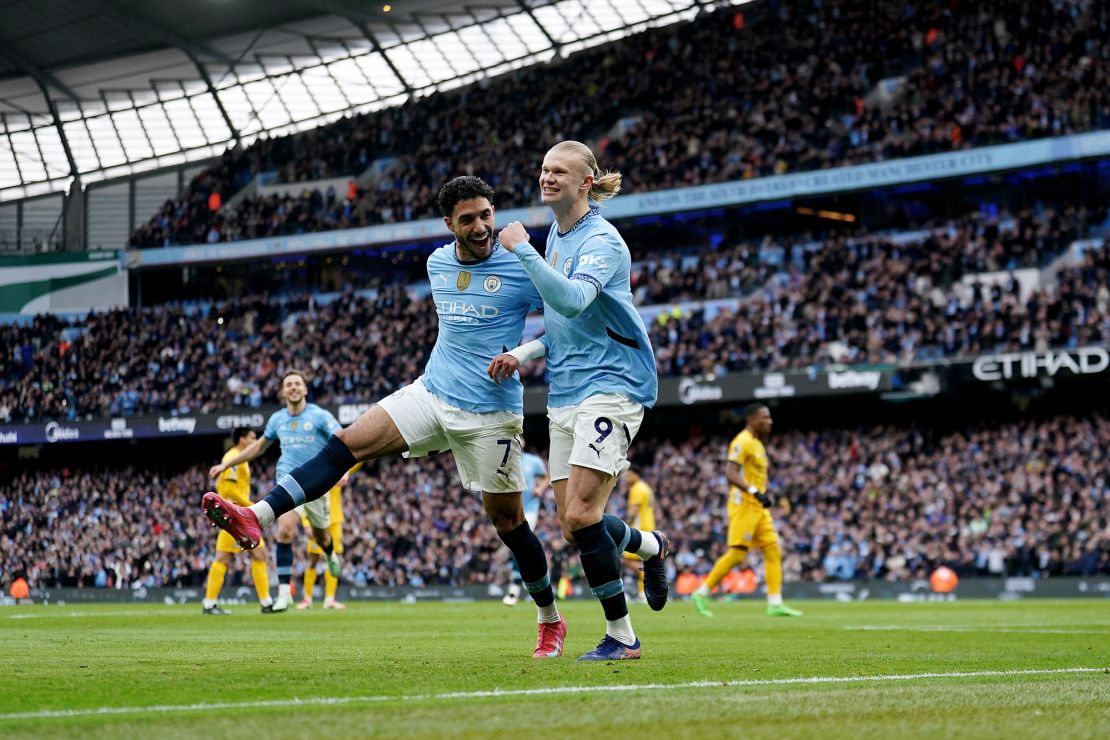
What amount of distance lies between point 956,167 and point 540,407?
42.1 feet

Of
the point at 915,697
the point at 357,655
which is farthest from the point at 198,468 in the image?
the point at 915,697

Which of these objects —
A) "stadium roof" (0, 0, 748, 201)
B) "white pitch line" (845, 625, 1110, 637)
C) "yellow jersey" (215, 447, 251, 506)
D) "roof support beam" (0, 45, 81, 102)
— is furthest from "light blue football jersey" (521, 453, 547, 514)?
"roof support beam" (0, 45, 81, 102)

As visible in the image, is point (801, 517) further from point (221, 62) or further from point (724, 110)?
point (221, 62)

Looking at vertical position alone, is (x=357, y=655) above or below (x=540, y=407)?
below

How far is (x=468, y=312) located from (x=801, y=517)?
2515cm

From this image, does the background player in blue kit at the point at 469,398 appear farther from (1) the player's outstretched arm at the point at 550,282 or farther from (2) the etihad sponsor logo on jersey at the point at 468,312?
→ (1) the player's outstretched arm at the point at 550,282

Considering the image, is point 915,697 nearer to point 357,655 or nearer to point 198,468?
point 357,655

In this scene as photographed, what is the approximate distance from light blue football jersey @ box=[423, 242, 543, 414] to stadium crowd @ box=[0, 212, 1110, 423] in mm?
25801

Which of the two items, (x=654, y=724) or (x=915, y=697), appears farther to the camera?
(x=915, y=697)

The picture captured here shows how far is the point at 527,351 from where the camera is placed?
744 cm

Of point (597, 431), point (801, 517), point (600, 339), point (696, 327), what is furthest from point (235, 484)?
point (696, 327)

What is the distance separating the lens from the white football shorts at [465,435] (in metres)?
7.55

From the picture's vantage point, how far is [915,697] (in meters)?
5.55

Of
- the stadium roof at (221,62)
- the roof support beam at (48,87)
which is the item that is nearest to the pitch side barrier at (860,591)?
the stadium roof at (221,62)
